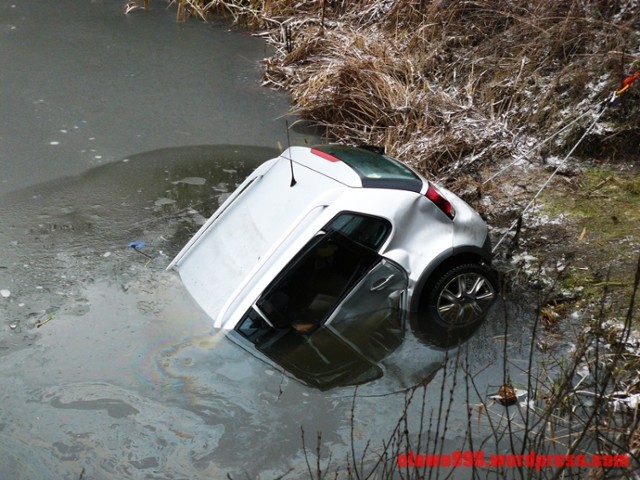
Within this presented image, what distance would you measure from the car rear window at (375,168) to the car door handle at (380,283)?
0.70 meters

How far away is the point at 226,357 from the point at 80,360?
1139 mm

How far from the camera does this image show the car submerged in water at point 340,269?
6.28m

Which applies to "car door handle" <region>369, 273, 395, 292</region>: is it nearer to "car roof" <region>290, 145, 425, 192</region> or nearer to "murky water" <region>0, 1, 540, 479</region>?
"murky water" <region>0, 1, 540, 479</region>

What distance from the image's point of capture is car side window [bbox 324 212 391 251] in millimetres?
6340

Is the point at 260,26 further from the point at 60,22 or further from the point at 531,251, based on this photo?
the point at 531,251

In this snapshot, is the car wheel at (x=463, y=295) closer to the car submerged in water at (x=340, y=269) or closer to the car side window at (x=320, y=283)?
the car submerged in water at (x=340, y=269)

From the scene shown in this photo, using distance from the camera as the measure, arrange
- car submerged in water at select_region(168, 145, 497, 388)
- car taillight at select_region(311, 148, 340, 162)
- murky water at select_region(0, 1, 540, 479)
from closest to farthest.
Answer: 1. murky water at select_region(0, 1, 540, 479)
2. car submerged in water at select_region(168, 145, 497, 388)
3. car taillight at select_region(311, 148, 340, 162)

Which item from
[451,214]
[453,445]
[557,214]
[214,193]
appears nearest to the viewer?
[453,445]

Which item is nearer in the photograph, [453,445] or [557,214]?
[453,445]

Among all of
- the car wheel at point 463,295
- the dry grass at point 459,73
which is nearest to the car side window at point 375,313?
the car wheel at point 463,295

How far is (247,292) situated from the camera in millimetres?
6238

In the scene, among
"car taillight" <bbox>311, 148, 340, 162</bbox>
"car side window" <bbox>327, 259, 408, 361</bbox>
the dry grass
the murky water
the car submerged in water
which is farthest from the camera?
the dry grass

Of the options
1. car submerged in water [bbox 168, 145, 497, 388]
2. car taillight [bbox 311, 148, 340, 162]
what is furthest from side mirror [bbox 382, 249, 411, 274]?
car taillight [bbox 311, 148, 340, 162]

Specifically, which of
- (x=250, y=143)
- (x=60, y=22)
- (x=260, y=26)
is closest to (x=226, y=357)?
(x=250, y=143)
